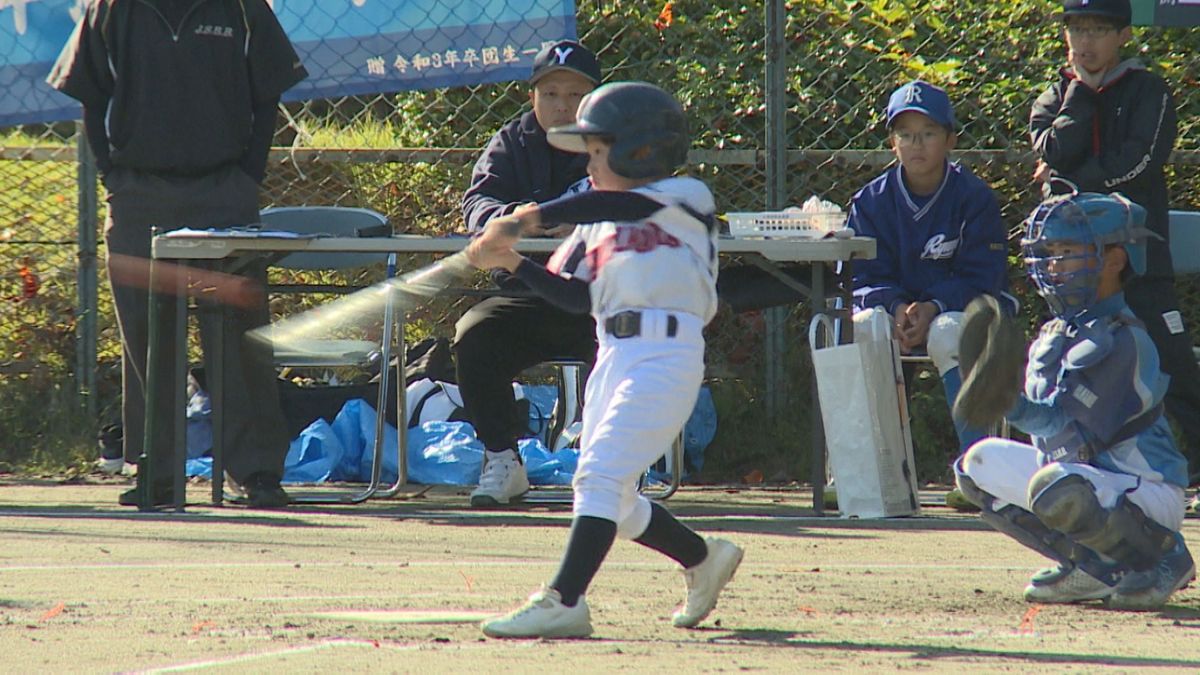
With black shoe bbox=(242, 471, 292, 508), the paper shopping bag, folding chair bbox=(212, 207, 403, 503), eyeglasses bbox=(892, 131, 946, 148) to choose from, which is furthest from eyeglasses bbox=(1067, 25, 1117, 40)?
black shoe bbox=(242, 471, 292, 508)

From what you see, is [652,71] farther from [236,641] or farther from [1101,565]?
[236,641]

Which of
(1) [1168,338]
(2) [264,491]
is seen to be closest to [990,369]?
(1) [1168,338]

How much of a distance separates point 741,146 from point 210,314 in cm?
339

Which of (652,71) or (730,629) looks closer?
(730,629)

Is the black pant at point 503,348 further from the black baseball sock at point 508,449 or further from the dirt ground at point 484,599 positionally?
the dirt ground at point 484,599

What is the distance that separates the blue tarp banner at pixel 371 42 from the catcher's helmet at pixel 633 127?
4458 millimetres

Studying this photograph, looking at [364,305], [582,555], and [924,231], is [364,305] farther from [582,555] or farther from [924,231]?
[582,555]

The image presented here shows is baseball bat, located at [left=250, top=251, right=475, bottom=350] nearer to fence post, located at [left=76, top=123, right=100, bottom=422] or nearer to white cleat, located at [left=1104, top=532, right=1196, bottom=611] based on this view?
fence post, located at [left=76, top=123, right=100, bottom=422]

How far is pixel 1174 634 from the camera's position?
4.61 m

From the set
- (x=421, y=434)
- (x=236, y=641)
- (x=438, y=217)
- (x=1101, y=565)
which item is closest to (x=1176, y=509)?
(x=1101, y=565)

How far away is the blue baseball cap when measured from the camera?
7441 mm

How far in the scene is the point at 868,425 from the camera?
6988 mm

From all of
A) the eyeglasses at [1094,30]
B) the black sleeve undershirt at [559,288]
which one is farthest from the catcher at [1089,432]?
the eyeglasses at [1094,30]

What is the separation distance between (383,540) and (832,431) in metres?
1.90
